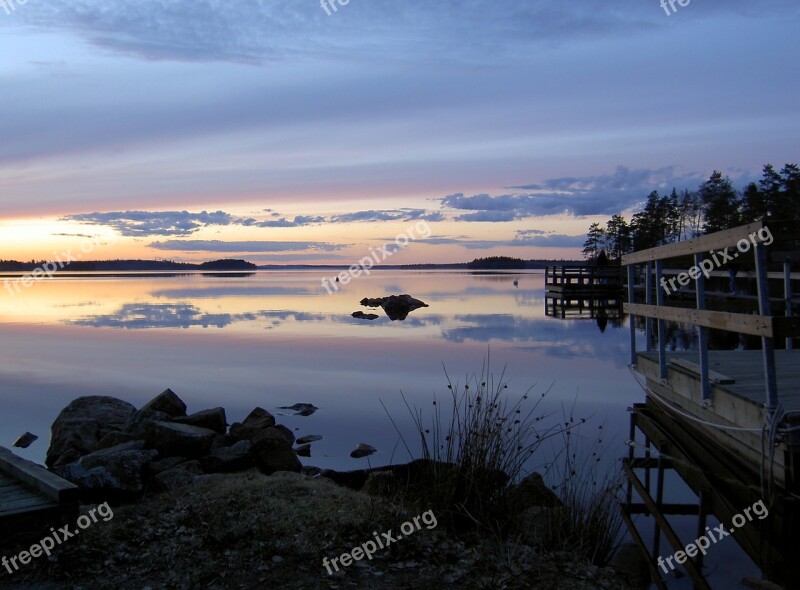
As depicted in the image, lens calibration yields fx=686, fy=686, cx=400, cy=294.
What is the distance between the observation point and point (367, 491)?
Answer: 7.32m

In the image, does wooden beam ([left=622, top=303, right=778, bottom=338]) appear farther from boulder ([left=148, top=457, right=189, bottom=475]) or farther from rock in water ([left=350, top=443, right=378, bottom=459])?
boulder ([left=148, top=457, right=189, bottom=475])

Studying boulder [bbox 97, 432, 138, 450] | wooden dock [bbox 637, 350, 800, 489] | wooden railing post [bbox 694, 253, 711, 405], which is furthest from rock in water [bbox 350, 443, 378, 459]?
wooden railing post [bbox 694, 253, 711, 405]

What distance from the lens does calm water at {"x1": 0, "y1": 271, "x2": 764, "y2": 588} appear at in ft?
39.8

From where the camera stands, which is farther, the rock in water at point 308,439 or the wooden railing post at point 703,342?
the rock in water at point 308,439

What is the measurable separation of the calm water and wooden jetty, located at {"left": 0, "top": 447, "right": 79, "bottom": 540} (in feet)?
14.7

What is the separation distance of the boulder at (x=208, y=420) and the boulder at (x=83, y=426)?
3.13 ft

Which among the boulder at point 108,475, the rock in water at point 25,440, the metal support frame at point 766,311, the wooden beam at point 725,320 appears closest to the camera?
the metal support frame at point 766,311

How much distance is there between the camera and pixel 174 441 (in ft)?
30.3

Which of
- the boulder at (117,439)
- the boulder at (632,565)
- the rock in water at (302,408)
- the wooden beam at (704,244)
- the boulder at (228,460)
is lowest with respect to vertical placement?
the boulder at (632,565)

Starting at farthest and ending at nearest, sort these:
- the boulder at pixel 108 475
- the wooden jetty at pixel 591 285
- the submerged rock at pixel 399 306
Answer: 1. the wooden jetty at pixel 591 285
2. the submerged rock at pixel 399 306
3. the boulder at pixel 108 475

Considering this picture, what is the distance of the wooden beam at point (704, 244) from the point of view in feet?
16.0

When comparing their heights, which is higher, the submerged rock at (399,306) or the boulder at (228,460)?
the submerged rock at (399,306)

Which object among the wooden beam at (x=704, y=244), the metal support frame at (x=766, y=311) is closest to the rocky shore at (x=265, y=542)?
the metal support frame at (x=766, y=311)

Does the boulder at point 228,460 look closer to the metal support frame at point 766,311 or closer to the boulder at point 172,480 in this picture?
the boulder at point 172,480
